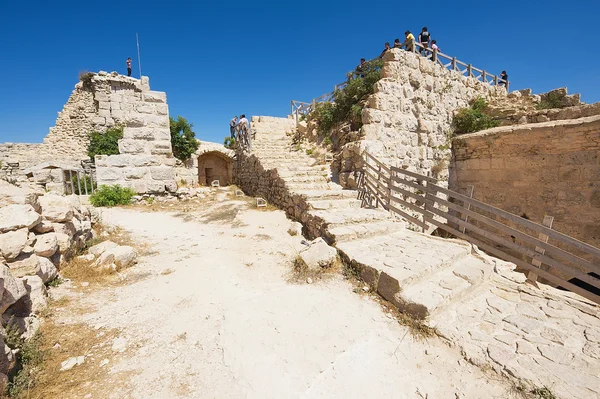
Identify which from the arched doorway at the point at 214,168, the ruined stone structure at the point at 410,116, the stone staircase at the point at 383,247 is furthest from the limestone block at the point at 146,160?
the arched doorway at the point at 214,168

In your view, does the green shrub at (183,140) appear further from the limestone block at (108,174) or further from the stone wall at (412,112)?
the stone wall at (412,112)

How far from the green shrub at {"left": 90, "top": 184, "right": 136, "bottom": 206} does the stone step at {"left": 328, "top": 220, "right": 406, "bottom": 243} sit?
6.79 metres

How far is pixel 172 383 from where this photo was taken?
2.03 metres

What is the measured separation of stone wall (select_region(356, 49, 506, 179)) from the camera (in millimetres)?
8414

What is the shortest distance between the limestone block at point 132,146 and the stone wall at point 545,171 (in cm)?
1148

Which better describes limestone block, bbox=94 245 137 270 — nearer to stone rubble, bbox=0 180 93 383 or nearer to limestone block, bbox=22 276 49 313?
stone rubble, bbox=0 180 93 383

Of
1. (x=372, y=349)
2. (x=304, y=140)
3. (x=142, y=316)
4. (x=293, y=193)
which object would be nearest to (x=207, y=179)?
(x=304, y=140)

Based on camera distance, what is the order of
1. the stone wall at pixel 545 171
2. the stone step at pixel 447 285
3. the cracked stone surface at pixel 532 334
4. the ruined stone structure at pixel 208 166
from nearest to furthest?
the cracked stone surface at pixel 532 334, the stone step at pixel 447 285, the stone wall at pixel 545 171, the ruined stone structure at pixel 208 166

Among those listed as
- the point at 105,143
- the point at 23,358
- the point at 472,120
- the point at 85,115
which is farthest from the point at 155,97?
the point at 472,120

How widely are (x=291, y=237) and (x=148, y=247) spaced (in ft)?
9.38

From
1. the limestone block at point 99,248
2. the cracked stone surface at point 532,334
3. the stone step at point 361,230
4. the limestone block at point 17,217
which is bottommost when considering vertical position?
the cracked stone surface at point 532,334

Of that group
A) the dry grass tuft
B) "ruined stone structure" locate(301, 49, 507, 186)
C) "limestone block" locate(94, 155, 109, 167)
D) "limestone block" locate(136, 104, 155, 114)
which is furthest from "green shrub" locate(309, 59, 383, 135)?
"limestone block" locate(94, 155, 109, 167)

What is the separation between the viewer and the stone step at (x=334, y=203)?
19.8 ft

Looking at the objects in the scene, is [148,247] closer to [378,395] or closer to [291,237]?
[291,237]
